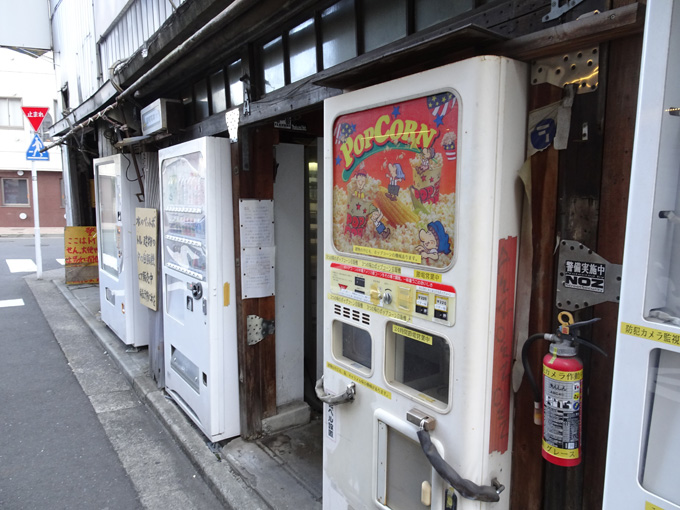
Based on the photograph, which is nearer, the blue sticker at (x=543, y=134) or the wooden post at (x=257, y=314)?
the blue sticker at (x=543, y=134)

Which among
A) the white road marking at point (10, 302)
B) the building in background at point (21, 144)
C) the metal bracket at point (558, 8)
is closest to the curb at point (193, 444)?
the metal bracket at point (558, 8)

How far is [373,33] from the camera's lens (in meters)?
2.45

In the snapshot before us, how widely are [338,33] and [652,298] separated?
2154 mm

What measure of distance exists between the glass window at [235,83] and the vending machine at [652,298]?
3.03 metres

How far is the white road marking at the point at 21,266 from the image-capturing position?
41.7 feet

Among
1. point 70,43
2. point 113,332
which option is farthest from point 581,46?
point 70,43

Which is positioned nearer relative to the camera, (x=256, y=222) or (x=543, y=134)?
(x=543, y=134)

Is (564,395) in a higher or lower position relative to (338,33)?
lower

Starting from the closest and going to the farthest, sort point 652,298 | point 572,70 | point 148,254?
point 652,298 → point 572,70 → point 148,254

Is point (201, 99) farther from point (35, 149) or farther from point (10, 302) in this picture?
point (35, 149)

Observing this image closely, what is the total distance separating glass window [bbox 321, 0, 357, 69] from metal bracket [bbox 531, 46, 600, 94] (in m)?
1.13

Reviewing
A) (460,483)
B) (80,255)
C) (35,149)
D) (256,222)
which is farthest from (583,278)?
(35,149)

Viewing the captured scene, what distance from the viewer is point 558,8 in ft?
5.37

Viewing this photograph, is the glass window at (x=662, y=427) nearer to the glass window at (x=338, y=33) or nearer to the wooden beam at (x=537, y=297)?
the wooden beam at (x=537, y=297)
